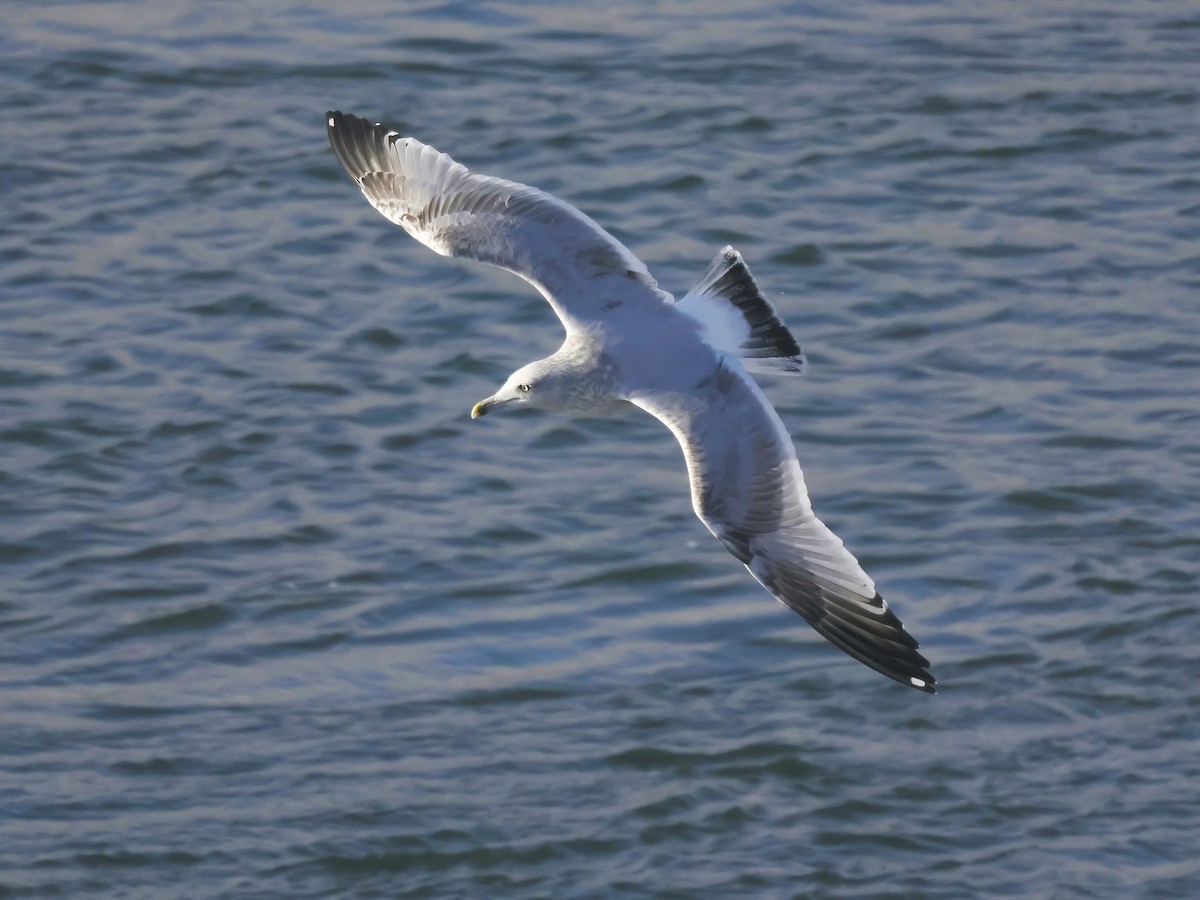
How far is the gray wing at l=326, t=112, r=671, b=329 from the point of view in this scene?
7.59 metres

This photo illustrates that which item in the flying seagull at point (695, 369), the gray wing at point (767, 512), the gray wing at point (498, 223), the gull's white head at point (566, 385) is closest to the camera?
the gray wing at point (767, 512)

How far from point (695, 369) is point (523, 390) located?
691 mm

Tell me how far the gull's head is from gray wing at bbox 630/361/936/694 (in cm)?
41

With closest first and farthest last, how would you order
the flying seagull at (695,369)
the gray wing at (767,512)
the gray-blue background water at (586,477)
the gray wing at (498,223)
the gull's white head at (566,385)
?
the gray wing at (767,512), the flying seagull at (695,369), the gull's white head at (566,385), the gray wing at (498,223), the gray-blue background water at (586,477)

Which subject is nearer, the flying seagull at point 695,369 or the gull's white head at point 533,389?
the flying seagull at point 695,369

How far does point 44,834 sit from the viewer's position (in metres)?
8.09

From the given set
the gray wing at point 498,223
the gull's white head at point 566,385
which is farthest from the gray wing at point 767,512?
the gray wing at point 498,223

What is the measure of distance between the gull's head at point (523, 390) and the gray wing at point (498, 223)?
0.23m

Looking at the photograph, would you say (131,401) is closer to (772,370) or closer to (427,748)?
(427,748)

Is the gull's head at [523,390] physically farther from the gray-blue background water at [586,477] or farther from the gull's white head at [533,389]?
the gray-blue background water at [586,477]

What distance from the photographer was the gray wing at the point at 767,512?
670cm

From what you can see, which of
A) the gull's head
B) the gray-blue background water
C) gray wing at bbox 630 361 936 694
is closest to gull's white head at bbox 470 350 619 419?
the gull's head

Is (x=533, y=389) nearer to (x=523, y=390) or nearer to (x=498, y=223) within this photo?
(x=523, y=390)

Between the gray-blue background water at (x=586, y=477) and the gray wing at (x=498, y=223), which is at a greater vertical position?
the gray wing at (x=498, y=223)
